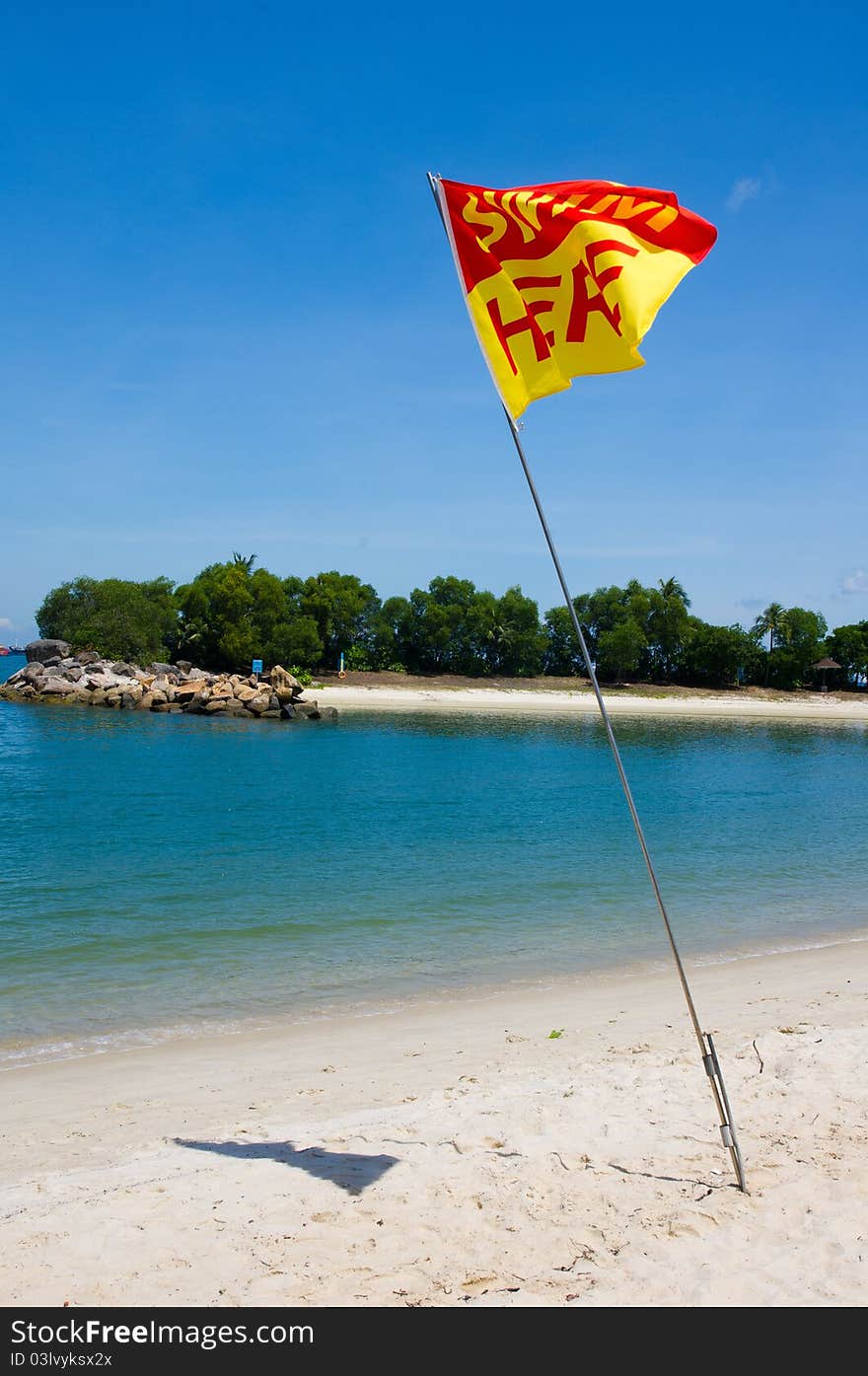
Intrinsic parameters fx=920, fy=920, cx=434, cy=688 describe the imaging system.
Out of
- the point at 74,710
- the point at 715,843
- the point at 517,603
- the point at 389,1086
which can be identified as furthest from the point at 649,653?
the point at 389,1086

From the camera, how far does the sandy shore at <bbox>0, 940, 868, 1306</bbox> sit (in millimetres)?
4781

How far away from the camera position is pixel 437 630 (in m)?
104

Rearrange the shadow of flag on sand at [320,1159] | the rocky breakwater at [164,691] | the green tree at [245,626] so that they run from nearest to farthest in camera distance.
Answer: the shadow of flag on sand at [320,1159], the rocky breakwater at [164,691], the green tree at [245,626]

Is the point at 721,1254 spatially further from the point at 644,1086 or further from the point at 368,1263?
the point at 644,1086

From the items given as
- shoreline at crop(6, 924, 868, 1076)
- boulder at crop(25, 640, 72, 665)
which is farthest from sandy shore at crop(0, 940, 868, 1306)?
boulder at crop(25, 640, 72, 665)

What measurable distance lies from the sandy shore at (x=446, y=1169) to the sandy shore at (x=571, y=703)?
68.9 meters

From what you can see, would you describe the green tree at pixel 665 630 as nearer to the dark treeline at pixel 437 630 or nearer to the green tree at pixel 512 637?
the dark treeline at pixel 437 630

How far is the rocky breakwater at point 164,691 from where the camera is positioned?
6512 cm

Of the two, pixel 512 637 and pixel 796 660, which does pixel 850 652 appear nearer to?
pixel 796 660

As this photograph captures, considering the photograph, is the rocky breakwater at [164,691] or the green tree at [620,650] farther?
the green tree at [620,650]

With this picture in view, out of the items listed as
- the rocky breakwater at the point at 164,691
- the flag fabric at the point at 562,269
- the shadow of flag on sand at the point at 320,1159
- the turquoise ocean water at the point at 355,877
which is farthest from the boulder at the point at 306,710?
the flag fabric at the point at 562,269

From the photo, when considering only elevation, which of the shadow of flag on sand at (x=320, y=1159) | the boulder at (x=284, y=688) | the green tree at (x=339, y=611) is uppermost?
the green tree at (x=339, y=611)

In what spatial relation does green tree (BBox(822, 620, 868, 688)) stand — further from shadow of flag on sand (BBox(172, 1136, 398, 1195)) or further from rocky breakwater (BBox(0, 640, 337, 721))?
shadow of flag on sand (BBox(172, 1136, 398, 1195))

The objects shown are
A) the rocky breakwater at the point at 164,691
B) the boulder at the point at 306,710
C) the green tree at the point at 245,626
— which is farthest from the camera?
the green tree at the point at 245,626
